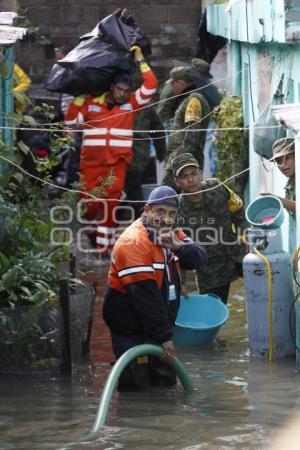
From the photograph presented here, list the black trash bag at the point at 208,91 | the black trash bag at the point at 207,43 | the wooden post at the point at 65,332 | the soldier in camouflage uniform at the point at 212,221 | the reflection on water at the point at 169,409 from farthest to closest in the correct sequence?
the black trash bag at the point at 207,43
the black trash bag at the point at 208,91
the soldier in camouflage uniform at the point at 212,221
the wooden post at the point at 65,332
the reflection on water at the point at 169,409

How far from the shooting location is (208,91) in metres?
16.4

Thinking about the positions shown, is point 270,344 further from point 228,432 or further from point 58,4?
point 58,4

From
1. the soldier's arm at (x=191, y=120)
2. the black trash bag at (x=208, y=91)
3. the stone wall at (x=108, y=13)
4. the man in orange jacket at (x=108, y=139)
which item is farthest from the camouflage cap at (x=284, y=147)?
the stone wall at (x=108, y=13)

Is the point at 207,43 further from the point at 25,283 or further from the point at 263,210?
the point at 25,283

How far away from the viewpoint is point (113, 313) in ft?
29.7

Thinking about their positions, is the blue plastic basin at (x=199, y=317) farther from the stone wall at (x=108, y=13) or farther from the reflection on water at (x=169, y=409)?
the stone wall at (x=108, y=13)

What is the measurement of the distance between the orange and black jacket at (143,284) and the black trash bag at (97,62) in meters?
6.12

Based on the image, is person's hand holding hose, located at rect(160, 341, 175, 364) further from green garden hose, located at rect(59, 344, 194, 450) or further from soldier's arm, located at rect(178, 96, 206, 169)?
soldier's arm, located at rect(178, 96, 206, 169)

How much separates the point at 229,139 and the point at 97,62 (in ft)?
5.85

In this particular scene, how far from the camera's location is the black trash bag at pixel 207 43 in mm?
19922

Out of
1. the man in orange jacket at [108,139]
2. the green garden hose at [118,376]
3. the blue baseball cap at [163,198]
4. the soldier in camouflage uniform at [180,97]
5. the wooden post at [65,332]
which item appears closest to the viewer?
the green garden hose at [118,376]

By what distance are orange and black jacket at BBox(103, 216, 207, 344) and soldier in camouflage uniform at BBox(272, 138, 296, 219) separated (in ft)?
4.43

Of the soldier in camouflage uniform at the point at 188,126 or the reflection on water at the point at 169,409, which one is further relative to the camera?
the soldier in camouflage uniform at the point at 188,126

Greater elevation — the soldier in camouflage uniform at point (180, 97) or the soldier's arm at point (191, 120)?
the soldier in camouflage uniform at point (180, 97)
